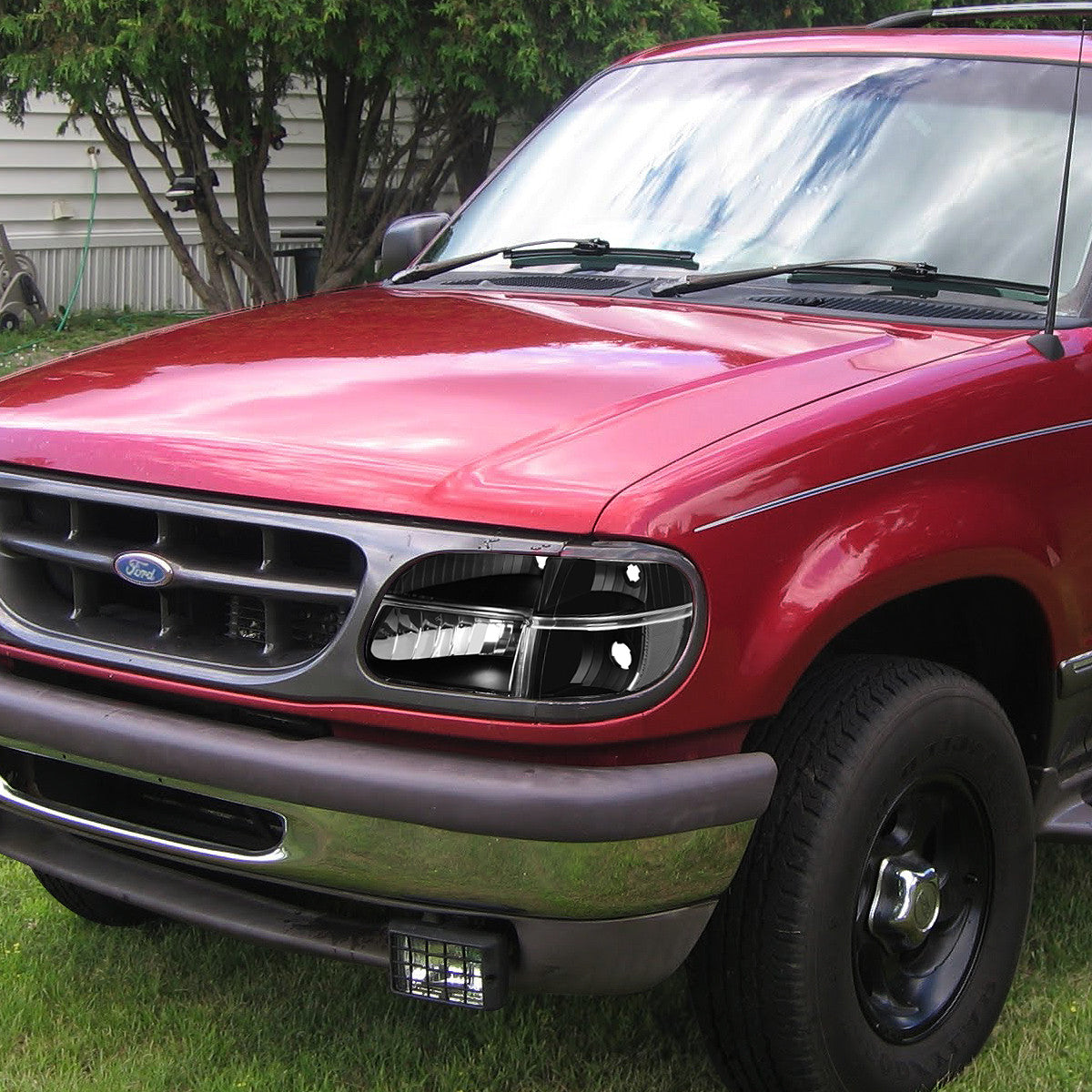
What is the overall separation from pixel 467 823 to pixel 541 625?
305mm

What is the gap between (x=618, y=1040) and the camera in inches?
130

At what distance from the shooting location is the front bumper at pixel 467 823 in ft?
7.83

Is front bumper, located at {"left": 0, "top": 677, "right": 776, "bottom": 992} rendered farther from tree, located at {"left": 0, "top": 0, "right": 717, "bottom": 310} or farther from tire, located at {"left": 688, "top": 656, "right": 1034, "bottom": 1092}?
tree, located at {"left": 0, "top": 0, "right": 717, "bottom": 310}

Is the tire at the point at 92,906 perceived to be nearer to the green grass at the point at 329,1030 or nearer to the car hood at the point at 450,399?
the green grass at the point at 329,1030

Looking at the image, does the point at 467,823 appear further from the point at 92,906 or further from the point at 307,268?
the point at 307,268

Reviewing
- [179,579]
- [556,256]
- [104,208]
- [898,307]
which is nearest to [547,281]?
[556,256]

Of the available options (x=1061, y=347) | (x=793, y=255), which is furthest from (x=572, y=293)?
(x=1061, y=347)

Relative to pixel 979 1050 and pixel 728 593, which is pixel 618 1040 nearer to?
pixel 979 1050

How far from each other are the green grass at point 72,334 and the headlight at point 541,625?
935 centimetres

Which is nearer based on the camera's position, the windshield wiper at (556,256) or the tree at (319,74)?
the windshield wiper at (556,256)

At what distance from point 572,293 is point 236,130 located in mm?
9546

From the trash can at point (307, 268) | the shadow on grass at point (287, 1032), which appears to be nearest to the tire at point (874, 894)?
the shadow on grass at point (287, 1032)

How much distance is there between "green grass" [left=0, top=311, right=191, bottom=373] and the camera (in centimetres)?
1205

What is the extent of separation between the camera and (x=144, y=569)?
271 cm
